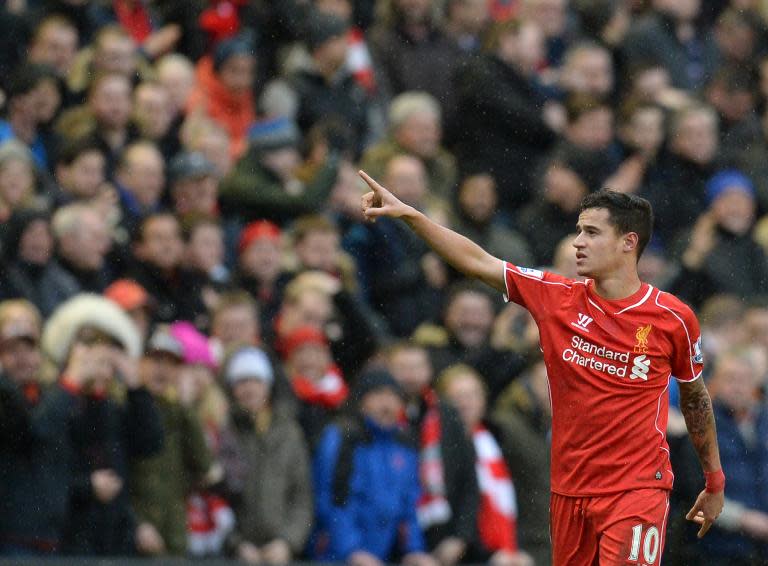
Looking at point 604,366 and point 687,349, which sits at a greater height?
point 687,349

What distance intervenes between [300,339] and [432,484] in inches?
48.0

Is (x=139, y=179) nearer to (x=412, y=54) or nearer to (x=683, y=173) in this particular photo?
(x=412, y=54)

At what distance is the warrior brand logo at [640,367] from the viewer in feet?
26.0

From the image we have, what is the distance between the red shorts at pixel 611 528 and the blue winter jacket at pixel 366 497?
3009 mm

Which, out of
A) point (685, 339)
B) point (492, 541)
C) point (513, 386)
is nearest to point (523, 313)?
point (513, 386)

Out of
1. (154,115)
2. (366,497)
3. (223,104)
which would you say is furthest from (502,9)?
(366,497)

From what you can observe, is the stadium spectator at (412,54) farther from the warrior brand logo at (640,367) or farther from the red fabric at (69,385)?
the warrior brand logo at (640,367)

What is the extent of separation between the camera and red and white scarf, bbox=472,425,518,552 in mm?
11406

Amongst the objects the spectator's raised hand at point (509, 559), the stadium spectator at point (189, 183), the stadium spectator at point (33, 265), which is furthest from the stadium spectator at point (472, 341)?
the stadium spectator at point (33, 265)

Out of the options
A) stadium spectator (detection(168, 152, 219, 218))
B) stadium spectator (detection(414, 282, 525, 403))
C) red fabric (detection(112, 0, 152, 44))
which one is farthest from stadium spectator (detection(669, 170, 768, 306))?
red fabric (detection(112, 0, 152, 44))

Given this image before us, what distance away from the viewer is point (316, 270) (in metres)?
12.0

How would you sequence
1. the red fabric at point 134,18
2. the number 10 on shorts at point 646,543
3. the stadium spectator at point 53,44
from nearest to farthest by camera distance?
1. the number 10 on shorts at point 646,543
2. the stadium spectator at point 53,44
3. the red fabric at point 134,18

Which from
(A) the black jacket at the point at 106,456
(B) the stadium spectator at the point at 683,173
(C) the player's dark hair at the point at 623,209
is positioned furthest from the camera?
(B) the stadium spectator at the point at 683,173

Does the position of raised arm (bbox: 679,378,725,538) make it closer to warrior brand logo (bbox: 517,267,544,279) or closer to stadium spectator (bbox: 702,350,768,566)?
warrior brand logo (bbox: 517,267,544,279)
